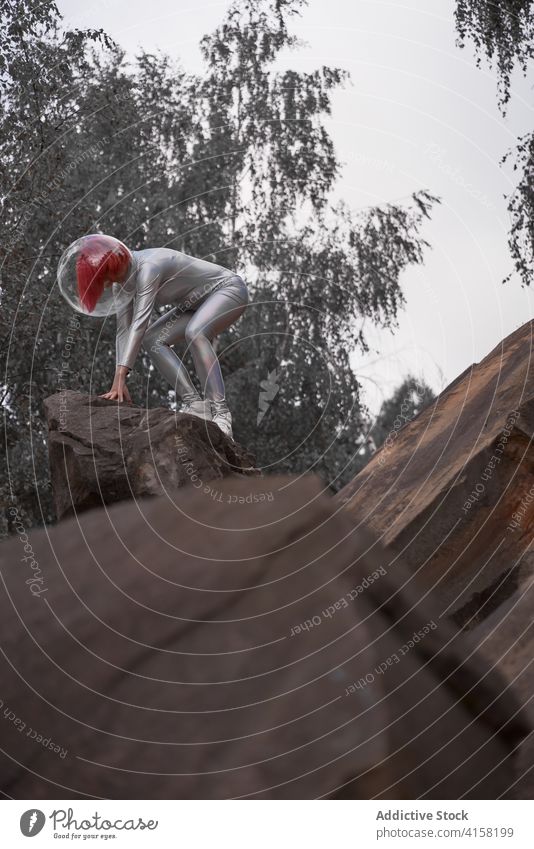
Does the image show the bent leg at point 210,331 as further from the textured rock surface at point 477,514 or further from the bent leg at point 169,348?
the textured rock surface at point 477,514

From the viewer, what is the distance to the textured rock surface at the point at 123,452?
5555mm

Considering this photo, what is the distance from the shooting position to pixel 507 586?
482cm

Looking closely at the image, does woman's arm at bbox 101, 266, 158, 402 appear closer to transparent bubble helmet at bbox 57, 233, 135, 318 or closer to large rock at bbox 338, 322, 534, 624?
transparent bubble helmet at bbox 57, 233, 135, 318

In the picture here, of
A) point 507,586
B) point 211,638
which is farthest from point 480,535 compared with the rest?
point 211,638

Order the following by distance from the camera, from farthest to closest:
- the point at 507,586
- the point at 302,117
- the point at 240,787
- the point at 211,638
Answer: the point at 302,117, the point at 507,586, the point at 211,638, the point at 240,787

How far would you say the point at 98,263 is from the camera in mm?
5887

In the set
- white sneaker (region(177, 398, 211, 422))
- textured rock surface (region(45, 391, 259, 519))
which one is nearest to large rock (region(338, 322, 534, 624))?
textured rock surface (region(45, 391, 259, 519))

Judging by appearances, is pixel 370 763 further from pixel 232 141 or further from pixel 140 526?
pixel 232 141

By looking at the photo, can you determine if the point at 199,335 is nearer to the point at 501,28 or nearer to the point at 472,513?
the point at 472,513

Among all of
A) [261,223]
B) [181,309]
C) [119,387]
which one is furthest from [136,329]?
[261,223]

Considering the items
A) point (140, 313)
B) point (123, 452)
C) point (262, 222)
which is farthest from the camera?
point (262, 222)

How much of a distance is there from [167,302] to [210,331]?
1.15 feet

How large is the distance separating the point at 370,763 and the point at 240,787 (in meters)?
0.38

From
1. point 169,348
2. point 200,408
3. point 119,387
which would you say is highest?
point 169,348
